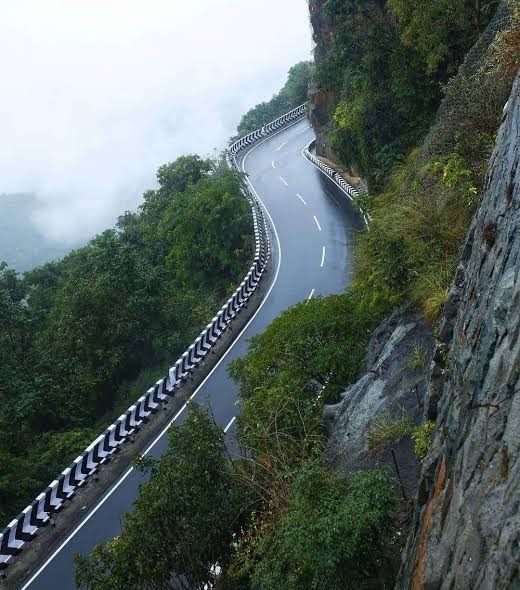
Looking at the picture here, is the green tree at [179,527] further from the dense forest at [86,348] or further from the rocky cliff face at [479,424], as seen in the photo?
the dense forest at [86,348]

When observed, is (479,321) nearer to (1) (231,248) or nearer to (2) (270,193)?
(1) (231,248)

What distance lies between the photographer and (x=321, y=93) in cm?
3903

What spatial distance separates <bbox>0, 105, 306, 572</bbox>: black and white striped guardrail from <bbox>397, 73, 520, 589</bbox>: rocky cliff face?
996 cm

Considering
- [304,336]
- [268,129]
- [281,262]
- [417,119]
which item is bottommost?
[281,262]

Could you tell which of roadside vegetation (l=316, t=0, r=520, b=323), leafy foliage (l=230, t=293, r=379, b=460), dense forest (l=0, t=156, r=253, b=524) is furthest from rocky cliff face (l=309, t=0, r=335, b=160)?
leafy foliage (l=230, t=293, r=379, b=460)

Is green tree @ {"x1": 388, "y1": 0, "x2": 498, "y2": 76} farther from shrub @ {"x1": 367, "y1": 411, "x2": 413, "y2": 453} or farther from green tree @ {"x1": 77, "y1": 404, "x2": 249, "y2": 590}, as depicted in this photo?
green tree @ {"x1": 77, "y1": 404, "x2": 249, "y2": 590}

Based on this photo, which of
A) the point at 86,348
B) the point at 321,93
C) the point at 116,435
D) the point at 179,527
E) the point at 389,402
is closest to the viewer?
the point at 179,527

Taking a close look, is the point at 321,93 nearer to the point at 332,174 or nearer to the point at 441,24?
the point at 332,174

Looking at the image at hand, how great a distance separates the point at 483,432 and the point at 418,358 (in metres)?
5.94

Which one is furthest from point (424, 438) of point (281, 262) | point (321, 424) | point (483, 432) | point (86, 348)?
point (281, 262)

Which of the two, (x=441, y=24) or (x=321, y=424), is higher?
(x=441, y=24)

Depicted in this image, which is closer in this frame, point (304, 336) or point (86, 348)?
point (304, 336)

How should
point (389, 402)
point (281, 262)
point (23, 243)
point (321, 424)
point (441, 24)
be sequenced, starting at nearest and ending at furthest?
point (389, 402), point (321, 424), point (441, 24), point (281, 262), point (23, 243)

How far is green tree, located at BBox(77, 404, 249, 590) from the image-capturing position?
8648 mm
